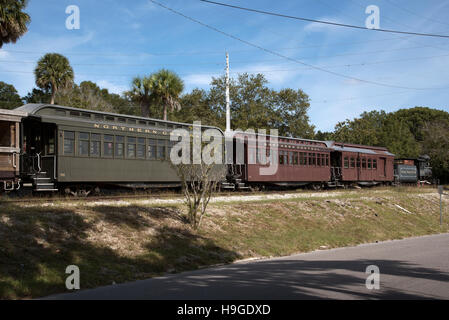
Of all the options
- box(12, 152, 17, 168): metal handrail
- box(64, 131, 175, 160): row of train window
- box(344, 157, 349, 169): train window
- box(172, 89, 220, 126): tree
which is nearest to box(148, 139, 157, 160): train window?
box(64, 131, 175, 160): row of train window

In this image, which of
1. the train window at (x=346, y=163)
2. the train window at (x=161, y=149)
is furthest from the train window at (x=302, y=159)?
the train window at (x=161, y=149)

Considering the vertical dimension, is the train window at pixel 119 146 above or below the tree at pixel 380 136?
below

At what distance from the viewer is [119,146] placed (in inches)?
697

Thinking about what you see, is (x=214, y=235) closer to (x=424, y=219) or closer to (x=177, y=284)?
(x=177, y=284)

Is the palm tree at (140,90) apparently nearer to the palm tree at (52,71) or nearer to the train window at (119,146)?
the palm tree at (52,71)

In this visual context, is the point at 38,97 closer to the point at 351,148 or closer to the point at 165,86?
the point at 165,86

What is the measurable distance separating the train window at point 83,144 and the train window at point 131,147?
1960 mm

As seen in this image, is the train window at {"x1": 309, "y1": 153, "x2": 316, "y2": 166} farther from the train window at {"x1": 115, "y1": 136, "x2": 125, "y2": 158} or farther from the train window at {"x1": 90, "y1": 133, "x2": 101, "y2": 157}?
the train window at {"x1": 90, "y1": 133, "x2": 101, "y2": 157}

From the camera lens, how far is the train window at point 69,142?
15.8 metres

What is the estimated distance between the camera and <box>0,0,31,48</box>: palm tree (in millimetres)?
22328

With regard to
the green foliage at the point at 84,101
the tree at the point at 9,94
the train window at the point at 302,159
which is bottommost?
the train window at the point at 302,159

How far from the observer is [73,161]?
15922 mm

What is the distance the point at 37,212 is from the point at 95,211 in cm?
154
